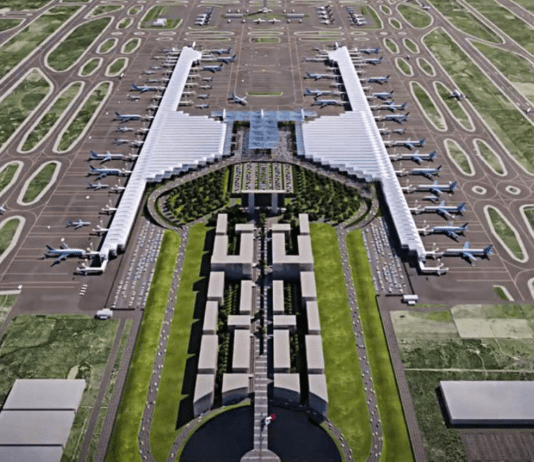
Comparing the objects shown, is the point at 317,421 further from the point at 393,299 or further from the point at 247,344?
the point at 393,299

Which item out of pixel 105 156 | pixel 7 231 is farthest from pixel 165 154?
pixel 7 231

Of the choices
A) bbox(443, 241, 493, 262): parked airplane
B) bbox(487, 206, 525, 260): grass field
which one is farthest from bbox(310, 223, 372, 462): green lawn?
bbox(487, 206, 525, 260): grass field

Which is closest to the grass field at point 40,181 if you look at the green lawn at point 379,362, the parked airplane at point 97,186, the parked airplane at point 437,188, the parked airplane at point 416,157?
the parked airplane at point 97,186

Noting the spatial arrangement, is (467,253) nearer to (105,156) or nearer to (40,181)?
(105,156)

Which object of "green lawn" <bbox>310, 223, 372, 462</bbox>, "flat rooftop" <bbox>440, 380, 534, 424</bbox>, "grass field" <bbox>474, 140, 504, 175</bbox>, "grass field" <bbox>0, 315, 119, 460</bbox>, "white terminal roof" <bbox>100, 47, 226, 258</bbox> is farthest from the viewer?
"grass field" <bbox>474, 140, 504, 175</bbox>

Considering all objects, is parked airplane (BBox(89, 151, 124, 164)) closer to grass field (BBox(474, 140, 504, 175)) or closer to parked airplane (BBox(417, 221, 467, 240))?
parked airplane (BBox(417, 221, 467, 240))

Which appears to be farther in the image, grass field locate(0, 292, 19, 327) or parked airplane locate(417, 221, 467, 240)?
parked airplane locate(417, 221, 467, 240)
